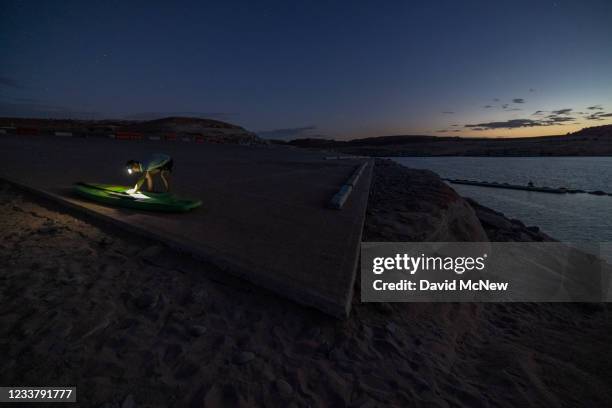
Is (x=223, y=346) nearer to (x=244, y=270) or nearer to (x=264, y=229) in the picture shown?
(x=244, y=270)

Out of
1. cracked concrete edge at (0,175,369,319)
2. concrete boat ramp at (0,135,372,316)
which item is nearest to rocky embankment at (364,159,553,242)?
concrete boat ramp at (0,135,372,316)

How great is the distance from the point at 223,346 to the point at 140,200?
4329 mm

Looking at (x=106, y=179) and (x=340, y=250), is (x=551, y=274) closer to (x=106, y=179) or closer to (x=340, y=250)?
(x=340, y=250)

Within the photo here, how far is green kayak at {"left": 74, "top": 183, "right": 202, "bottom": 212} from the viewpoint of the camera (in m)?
5.72

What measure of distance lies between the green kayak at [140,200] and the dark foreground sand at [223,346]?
1.21 meters

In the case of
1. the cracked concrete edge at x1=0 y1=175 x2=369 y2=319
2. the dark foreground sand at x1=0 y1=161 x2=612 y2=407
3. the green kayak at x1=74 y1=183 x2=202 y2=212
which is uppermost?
the green kayak at x1=74 y1=183 x2=202 y2=212

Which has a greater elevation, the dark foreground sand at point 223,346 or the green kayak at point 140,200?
the green kayak at point 140,200

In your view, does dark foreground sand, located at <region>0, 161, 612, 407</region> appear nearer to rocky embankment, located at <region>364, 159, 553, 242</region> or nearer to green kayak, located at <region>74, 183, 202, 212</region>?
green kayak, located at <region>74, 183, 202, 212</region>

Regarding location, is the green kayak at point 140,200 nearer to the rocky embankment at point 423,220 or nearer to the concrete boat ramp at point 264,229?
the concrete boat ramp at point 264,229

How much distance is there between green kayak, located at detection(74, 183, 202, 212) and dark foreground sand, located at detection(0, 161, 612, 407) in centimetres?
121

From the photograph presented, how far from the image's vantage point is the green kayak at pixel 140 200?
5719 mm

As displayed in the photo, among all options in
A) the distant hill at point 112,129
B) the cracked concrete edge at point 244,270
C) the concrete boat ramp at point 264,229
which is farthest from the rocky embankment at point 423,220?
the distant hill at point 112,129

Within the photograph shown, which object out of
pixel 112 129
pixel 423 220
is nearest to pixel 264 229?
pixel 423 220

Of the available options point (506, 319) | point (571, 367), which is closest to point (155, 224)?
point (571, 367)
